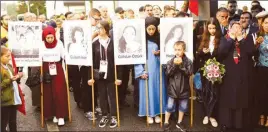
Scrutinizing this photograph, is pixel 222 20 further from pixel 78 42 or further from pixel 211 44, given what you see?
pixel 78 42

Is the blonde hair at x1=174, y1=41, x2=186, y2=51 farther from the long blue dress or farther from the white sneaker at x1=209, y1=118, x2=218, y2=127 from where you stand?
the white sneaker at x1=209, y1=118, x2=218, y2=127

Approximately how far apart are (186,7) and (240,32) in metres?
2.61

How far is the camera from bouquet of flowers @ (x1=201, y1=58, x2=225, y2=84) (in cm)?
544

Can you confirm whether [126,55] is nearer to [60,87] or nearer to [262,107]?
[60,87]

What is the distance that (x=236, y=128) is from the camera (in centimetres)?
563

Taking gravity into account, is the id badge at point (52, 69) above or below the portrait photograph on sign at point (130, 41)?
below

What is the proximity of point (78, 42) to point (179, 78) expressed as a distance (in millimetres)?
1885

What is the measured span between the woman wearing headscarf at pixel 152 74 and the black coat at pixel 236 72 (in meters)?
1.15

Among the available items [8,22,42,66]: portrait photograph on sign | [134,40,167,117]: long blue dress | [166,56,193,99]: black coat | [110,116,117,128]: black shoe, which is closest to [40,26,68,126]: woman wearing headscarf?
[8,22,42,66]: portrait photograph on sign

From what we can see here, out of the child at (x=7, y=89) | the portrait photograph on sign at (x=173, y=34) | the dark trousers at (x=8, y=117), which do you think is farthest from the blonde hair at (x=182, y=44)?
the dark trousers at (x=8, y=117)

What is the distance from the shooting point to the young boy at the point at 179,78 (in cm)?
562

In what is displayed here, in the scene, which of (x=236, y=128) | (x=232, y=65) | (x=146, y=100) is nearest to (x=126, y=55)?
(x=146, y=100)

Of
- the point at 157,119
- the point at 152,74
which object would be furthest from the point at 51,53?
the point at 157,119

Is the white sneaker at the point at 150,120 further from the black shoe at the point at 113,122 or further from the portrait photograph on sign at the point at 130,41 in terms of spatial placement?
the portrait photograph on sign at the point at 130,41
